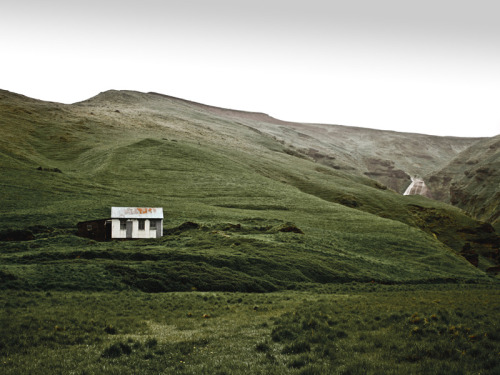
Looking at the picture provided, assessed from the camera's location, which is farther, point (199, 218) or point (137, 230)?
point (199, 218)

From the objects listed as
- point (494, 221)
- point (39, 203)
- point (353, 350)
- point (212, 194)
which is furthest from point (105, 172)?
point (494, 221)

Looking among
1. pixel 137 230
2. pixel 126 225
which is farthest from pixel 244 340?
pixel 126 225

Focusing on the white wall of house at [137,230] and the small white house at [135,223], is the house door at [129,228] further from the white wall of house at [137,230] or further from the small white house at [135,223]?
the white wall of house at [137,230]

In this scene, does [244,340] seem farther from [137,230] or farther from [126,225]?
[126,225]

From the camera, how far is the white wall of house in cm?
5581

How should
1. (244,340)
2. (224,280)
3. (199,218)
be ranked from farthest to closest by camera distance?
(199,218) < (224,280) < (244,340)

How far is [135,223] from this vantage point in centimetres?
5653

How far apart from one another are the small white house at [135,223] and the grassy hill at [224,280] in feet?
8.21

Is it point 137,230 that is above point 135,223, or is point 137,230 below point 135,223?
below

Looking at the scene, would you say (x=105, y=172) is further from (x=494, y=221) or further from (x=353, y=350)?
(x=494, y=221)

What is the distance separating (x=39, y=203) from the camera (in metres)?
70.4

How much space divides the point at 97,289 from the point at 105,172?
3238 inches

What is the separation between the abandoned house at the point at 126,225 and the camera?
54.9m

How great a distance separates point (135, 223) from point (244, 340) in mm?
42589
